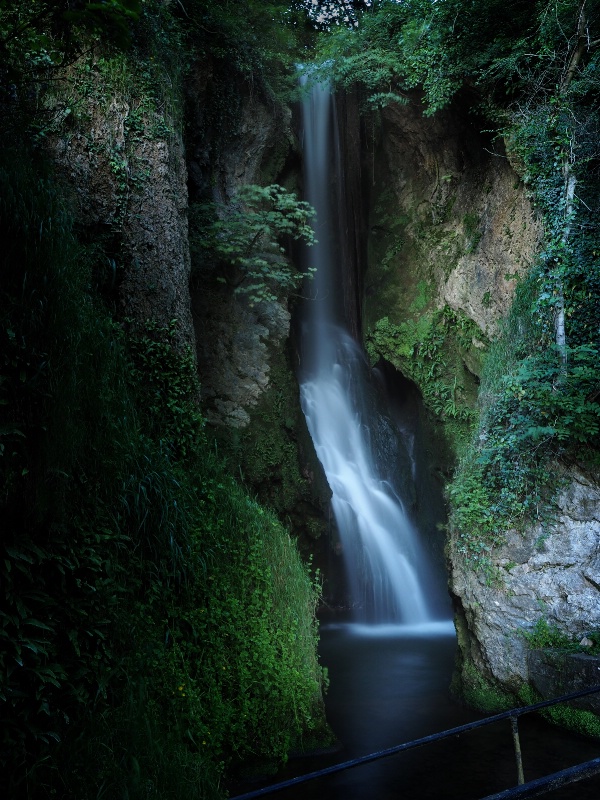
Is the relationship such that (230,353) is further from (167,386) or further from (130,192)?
(167,386)

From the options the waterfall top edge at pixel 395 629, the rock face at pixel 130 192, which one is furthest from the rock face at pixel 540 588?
the rock face at pixel 130 192

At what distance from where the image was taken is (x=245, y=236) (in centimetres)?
1069

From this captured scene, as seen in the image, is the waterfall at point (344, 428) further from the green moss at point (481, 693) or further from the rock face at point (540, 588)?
the rock face at point (540, 588)

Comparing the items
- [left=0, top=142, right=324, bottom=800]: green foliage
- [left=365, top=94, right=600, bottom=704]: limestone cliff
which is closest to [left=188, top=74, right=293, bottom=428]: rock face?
[left=365, top=94, right=600, bottom=704]: limestone cliff

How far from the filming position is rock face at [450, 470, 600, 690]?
6930mm

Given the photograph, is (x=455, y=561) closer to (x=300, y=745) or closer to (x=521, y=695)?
(x=521, y=695)

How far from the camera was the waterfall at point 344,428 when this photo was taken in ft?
37.9

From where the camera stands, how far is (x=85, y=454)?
4.73 metres

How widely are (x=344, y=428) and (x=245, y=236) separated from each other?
4.68 m

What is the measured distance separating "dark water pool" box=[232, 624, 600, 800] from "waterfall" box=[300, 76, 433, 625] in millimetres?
2091

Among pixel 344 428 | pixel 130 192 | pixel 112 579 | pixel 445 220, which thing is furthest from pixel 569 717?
pixel 445 220

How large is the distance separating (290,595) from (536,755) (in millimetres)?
2862

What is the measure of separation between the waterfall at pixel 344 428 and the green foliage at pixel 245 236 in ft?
9.14

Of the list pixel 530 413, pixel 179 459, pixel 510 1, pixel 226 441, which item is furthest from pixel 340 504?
pixel 510 1
